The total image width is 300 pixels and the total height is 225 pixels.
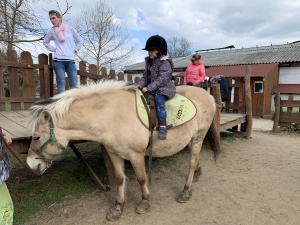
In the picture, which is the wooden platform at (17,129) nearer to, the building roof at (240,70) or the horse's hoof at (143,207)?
the horse's hoof at (143,207)

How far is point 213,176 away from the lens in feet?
14.6

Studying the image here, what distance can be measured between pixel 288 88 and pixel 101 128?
19.8 meters

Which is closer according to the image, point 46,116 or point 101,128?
point 46,116

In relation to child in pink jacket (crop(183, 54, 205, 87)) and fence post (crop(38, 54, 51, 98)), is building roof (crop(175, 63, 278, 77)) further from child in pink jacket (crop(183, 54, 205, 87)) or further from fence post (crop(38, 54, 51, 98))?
fence post (crop(38, 54, 51, 98))

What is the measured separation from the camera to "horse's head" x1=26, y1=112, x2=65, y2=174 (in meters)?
2.46

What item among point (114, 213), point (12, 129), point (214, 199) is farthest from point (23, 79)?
point (214, 199)

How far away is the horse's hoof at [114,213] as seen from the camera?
2953 millimetres

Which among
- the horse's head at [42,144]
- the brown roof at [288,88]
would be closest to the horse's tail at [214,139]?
the horse's head at [42,144]

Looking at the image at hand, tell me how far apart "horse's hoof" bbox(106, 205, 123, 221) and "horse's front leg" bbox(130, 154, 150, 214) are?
22 cm

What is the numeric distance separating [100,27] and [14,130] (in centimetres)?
1934

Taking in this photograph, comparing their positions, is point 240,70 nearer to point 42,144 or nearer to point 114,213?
point 114,213

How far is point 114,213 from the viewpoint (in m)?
2.99

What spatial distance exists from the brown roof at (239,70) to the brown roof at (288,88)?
1727 mm

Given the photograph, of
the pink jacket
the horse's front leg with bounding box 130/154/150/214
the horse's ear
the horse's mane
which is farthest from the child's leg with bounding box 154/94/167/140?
the pink jacket
